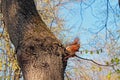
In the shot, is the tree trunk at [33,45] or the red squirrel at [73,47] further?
the red squirrel at [73,47]

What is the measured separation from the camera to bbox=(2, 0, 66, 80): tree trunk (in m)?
3.12

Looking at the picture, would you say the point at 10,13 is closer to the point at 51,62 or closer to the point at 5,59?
the point at 51,62

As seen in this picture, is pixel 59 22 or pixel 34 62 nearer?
pixel 34 62

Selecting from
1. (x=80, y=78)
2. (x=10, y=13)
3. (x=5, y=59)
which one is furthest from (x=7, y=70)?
(x=10, y=13)

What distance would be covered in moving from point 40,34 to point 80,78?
10658 mm

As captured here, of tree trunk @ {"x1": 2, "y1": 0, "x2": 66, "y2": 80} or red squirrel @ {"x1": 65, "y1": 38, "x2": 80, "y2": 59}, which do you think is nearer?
tree trunk @ {"x1": 2, "y1": 0, "x2": 66, "y2": 80}

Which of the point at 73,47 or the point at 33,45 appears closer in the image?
the point at 33,45

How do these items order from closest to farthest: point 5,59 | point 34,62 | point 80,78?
1. point 34,62
2. point 5,59
3. point 80,78

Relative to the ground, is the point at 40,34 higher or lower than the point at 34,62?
higher

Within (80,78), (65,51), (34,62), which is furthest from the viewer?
(80,78)

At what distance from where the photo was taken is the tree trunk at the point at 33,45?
3117 mm

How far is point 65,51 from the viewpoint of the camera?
3328 mm

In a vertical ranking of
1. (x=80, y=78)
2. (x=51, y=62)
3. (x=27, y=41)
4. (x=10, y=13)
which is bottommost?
(x=80, y=78)

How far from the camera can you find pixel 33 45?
3.17 m
